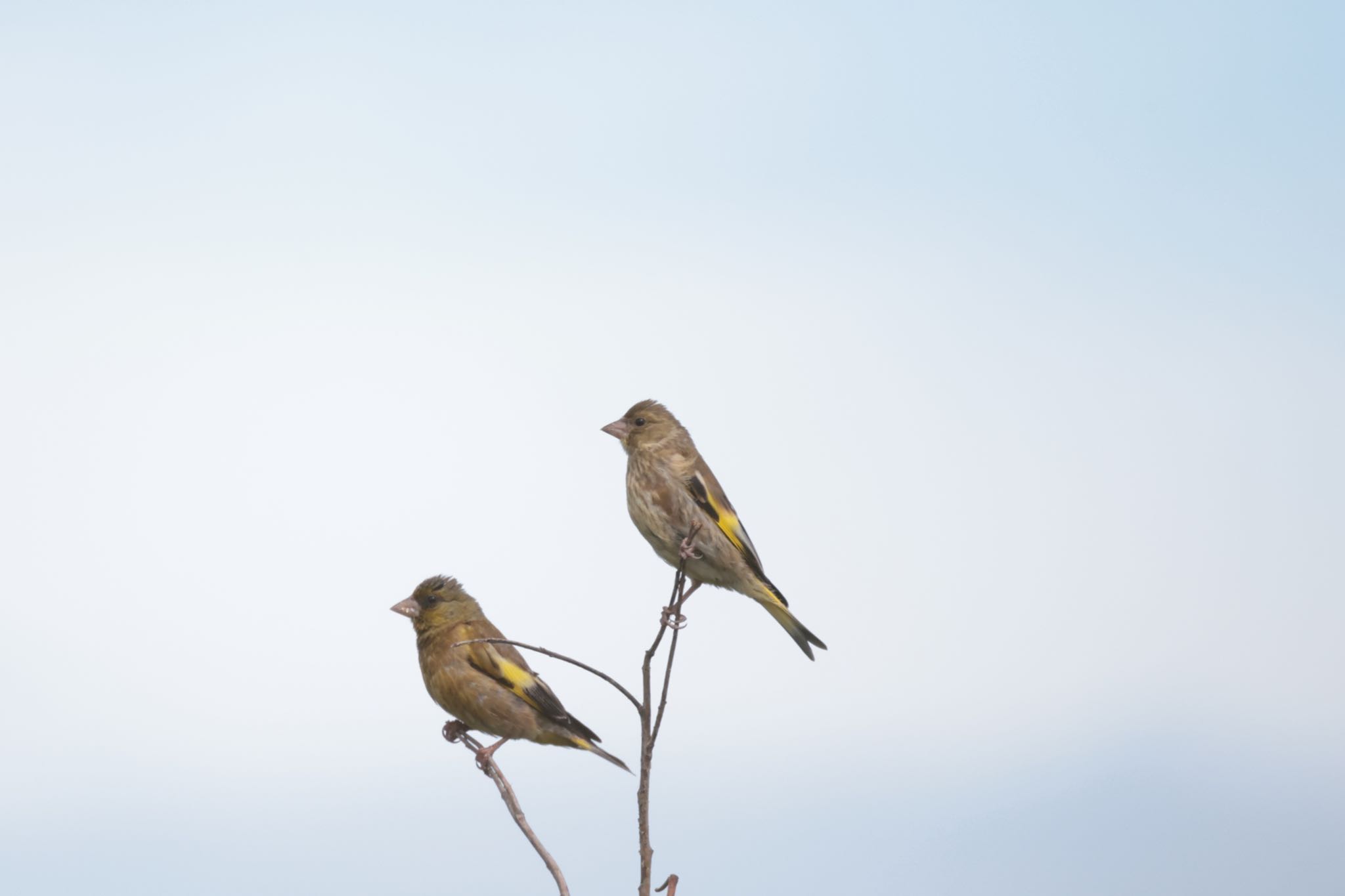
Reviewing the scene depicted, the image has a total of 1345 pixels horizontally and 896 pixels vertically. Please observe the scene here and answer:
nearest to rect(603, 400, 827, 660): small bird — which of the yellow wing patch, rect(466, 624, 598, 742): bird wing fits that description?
the yellow wing patch

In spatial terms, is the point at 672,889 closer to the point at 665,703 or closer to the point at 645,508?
the point at 665,703

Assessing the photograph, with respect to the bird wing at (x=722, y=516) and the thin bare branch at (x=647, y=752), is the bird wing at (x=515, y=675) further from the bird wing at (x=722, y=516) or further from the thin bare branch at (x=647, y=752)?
the thin bare branch at (x=647, y=752)

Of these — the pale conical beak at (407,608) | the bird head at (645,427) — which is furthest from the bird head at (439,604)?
the bird head at (645,427)

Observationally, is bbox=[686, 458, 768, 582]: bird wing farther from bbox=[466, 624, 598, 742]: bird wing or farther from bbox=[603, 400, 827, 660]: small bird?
bbox=[466, 624, 598, 742]: bird wing

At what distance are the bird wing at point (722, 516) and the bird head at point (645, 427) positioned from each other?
38 cm

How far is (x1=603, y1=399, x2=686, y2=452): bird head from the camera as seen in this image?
29.0 ft

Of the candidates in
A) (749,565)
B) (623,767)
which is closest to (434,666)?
(623,767)

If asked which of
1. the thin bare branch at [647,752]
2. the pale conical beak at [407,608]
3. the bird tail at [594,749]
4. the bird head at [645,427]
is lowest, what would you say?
the thin bare branch at [647,752]

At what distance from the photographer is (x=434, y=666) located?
805 cm

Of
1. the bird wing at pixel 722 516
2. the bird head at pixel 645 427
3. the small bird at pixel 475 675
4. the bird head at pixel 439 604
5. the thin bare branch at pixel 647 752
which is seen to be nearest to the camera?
the thin bare branch at pixel 647 752

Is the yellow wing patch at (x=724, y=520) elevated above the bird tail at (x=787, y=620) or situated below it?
above

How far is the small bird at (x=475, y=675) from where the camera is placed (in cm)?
798

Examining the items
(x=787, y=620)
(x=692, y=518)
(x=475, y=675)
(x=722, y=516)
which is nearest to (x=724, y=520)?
(x=722, y=516)

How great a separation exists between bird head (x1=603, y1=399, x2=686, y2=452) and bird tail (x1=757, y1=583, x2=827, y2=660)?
1211 mm
